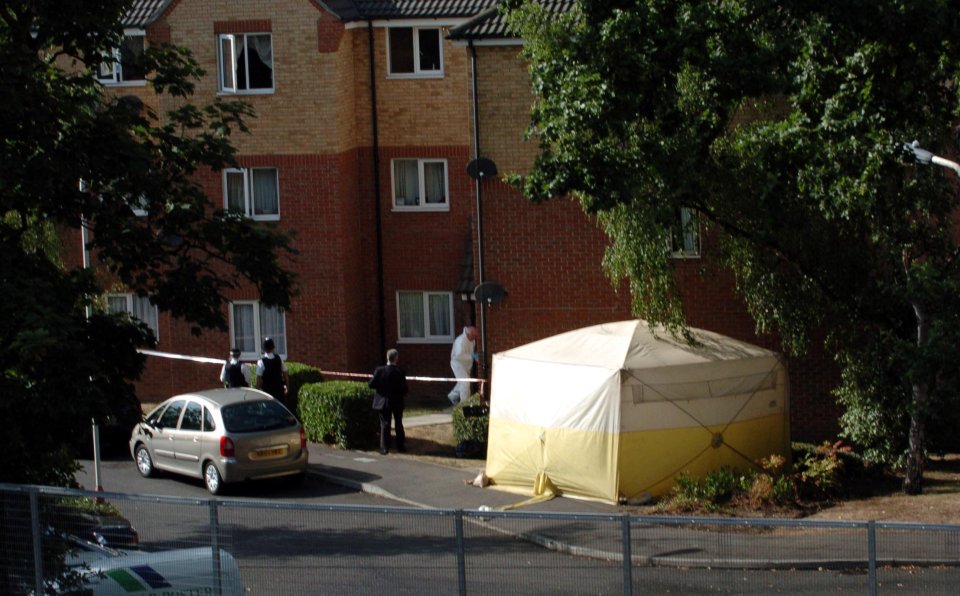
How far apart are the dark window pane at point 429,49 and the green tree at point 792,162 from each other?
907 centimetres

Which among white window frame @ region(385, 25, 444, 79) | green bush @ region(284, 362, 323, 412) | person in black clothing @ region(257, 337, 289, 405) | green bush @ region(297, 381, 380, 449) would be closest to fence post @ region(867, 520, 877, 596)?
green bush @ region(297, 381, 380, 449)

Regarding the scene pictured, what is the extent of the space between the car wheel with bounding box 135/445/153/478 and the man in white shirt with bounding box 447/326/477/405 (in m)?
6.22

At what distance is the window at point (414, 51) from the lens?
27.2 metres

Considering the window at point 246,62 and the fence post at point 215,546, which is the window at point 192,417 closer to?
the window at point 246,62

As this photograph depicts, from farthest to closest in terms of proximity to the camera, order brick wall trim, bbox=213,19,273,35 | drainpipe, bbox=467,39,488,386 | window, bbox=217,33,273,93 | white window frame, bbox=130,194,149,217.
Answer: window, bbox=217,33,273,93, brick wall trim, bbox=213,19,273,35, drainpipe, bbox=467,39,488,386, white window frame, bbox=130,194,149,217

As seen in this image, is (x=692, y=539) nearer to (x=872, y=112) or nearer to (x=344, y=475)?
(x=872, y=112)

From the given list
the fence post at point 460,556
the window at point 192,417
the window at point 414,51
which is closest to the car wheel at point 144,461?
the window at point 192,417

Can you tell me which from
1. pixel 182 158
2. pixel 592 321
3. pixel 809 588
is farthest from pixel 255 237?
pixel 592 321

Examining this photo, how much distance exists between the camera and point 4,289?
1027 centimetres

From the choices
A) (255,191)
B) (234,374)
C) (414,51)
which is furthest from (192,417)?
(414,51)

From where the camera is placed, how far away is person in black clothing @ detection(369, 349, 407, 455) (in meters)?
20.7

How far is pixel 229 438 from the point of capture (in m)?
18.3

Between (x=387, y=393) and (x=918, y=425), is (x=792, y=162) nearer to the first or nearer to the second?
(x=918, y=425)

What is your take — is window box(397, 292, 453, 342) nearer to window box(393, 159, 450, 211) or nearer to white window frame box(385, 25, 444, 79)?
window box(393, 159, 450, 211)
